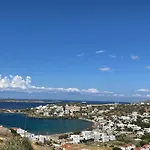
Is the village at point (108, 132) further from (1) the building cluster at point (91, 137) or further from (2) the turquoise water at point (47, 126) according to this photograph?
(2) the turquoise water at point (47, 126)

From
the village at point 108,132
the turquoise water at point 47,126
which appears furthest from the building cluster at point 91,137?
the turquoise water at point 47,126

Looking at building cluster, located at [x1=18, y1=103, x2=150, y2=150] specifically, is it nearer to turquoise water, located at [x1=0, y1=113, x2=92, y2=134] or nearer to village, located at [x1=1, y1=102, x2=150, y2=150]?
village, located at [x1=1, y1=102, x2=150, y2=150]

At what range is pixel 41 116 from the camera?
618 feet

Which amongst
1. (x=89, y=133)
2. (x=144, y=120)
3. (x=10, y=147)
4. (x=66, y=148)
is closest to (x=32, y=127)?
(x=89, y=133)

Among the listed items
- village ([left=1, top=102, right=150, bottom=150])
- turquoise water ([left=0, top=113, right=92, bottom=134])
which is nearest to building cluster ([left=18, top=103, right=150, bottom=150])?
village ([left=1, top=102, right=150, bottom=150])

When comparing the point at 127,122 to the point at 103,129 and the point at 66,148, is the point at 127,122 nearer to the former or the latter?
the point at 103,129

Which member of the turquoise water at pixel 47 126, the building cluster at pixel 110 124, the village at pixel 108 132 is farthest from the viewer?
the turquoise water at pixel 47 126

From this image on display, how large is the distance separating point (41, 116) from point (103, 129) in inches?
2727

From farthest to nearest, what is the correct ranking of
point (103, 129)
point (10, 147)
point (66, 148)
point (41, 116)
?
1. point (41, 116)
2. point (103, 129)
3. point (66, 148)
4. point (10, 147)

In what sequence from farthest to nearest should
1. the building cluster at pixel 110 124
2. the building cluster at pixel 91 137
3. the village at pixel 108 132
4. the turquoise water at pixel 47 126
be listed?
the turquoise water at pixel 47 126
the building cluster at pixel 110 124
the building cluster at pixel 91 137
the village at pixel 108 132

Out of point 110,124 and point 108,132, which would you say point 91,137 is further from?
point 110,124

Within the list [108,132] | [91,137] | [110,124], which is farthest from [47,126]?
[91,137]

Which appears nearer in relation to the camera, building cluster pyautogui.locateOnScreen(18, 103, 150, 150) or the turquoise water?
building cluster pyautogui.locateOnScreen(18, 103, 150, 150)

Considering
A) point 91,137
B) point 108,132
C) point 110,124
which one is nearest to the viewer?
point 91,137
